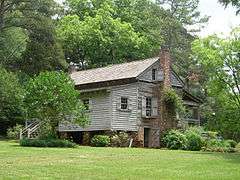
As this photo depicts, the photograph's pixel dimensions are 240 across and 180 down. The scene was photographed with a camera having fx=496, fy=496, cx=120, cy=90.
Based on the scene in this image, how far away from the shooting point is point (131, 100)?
1489 inches

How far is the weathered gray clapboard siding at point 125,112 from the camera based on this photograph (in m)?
36.8

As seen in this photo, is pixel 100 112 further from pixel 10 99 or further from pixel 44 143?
pixel 10 99

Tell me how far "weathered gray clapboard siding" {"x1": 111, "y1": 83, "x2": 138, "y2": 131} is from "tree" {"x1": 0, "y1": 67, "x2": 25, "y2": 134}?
32.1 ft

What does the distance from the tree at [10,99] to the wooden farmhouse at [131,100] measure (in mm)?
5917

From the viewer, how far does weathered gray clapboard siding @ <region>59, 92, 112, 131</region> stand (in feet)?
121

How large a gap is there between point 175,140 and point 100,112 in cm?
602

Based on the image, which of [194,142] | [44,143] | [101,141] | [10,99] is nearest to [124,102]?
[101,141]

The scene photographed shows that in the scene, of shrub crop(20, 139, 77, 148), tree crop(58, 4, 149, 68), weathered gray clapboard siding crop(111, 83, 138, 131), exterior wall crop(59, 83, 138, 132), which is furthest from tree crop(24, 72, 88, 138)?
tree crop(58, 4, 149, 68)

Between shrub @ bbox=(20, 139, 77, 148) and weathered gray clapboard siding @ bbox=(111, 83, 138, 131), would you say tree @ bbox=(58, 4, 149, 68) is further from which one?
shrub @ bbox=(20, 139, 77, 148)

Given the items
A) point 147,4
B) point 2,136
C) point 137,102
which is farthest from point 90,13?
point 137,102

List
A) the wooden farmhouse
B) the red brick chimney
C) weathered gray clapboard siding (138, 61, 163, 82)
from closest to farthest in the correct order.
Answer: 1. the wooden farmhouse
2. weathered gray clapboard siding (138, 61, 163, 82)
3. the red brick chimney

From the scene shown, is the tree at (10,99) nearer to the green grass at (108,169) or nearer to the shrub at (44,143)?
the shrub at (44,143)

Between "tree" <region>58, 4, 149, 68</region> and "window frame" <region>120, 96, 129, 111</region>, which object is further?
"tree" <region>58, 4, 149, 68</region>

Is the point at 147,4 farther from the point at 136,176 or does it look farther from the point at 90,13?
the point at 136,176
